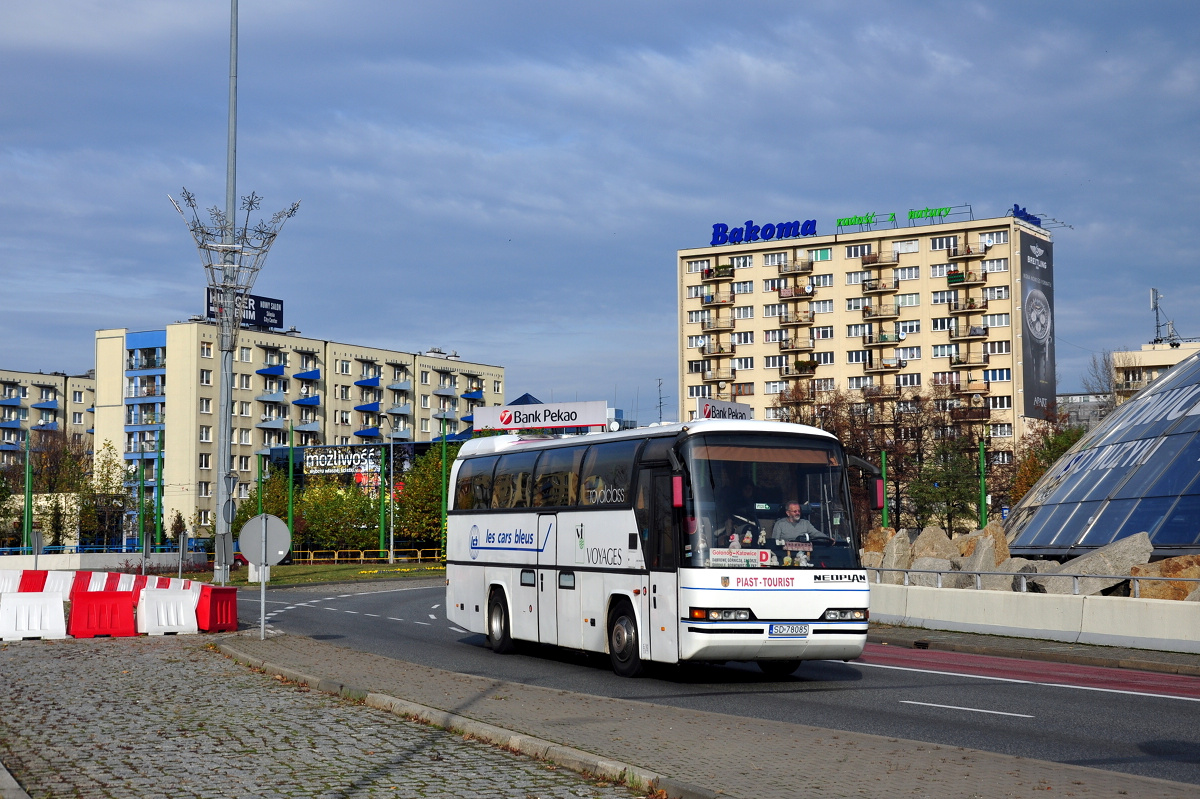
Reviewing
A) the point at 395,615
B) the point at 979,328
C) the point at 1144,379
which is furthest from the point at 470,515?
the point at 1144,379

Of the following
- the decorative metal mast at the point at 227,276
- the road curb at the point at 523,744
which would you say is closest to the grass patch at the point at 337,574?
the decorative metal mast at the point at 227,276

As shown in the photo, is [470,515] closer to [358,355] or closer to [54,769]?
[54,769]

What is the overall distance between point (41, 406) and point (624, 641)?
150 meters

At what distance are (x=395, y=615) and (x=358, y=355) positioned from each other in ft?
342

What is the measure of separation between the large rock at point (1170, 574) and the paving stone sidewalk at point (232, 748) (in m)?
15.4

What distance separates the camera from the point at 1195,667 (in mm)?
17359

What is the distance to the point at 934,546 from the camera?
35969 mm

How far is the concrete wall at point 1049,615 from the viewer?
19.4 m

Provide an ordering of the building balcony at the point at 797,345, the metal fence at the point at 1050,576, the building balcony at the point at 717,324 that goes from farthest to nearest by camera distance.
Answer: the building balcony at the point at 717,324
the building balcony at the point at 797,345
the metal fence at the point at 1050,576

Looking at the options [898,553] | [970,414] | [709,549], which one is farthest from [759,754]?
[970,414]

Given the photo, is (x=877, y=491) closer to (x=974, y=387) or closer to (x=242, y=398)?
(x=974, y=387)

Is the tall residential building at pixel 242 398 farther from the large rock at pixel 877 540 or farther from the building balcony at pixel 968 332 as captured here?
the large rock at pixel 877 540

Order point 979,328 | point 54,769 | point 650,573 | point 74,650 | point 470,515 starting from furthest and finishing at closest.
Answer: point 979,328 → point 470,515 → point 74,650 → point 650,573 → point 54,769

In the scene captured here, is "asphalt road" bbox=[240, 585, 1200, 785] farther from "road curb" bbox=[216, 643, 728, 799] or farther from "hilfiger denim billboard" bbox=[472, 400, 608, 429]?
"hilfiger denim billboard" bbox=[472, 400, 608, 429]
